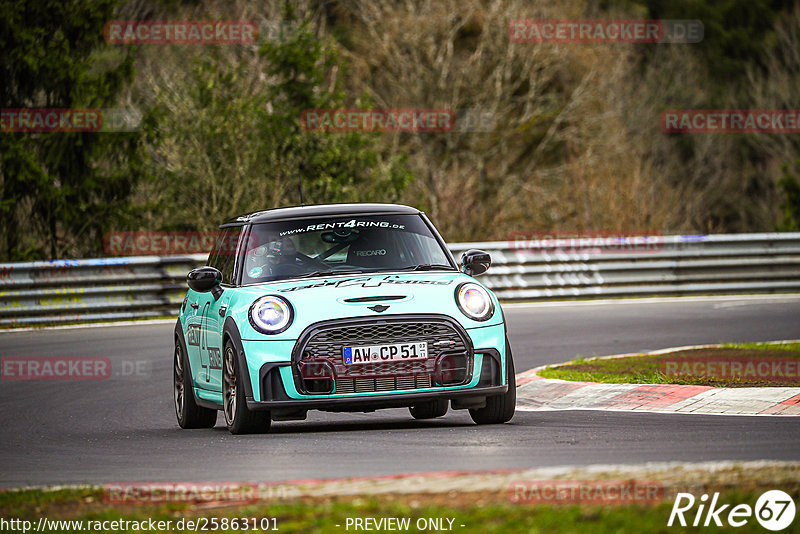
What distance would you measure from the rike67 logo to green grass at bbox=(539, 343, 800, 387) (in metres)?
5.78

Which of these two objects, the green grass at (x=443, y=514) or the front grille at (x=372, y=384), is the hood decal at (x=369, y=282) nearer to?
the front grille at (x=372, y=384)

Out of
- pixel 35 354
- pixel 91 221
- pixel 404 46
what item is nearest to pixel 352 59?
pixel 404 46

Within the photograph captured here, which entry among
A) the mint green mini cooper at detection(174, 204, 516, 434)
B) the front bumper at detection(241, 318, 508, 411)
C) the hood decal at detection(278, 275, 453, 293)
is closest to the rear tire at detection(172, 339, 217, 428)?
the mint green mini cooper at detection(174, 204, 516, 434)

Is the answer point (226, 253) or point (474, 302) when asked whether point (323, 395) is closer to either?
point (474, 302)

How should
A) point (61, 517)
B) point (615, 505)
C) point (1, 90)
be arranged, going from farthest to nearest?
1. point (1, 90)
2. point (61, 517)
3. point (615, 505)

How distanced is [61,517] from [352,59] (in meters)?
40.2

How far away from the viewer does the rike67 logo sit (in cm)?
559

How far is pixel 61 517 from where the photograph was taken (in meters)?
6.38

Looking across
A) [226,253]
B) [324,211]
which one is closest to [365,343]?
[324,211]

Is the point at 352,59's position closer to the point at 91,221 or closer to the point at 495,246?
the point at 91,221

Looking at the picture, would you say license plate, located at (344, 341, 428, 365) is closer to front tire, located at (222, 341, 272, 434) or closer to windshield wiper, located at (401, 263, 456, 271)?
front tire, located at (222, 341, 272, 434)

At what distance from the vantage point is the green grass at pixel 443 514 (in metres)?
5.57

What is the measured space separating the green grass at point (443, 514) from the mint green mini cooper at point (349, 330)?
2.98 m

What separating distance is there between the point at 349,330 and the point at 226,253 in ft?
7.20
